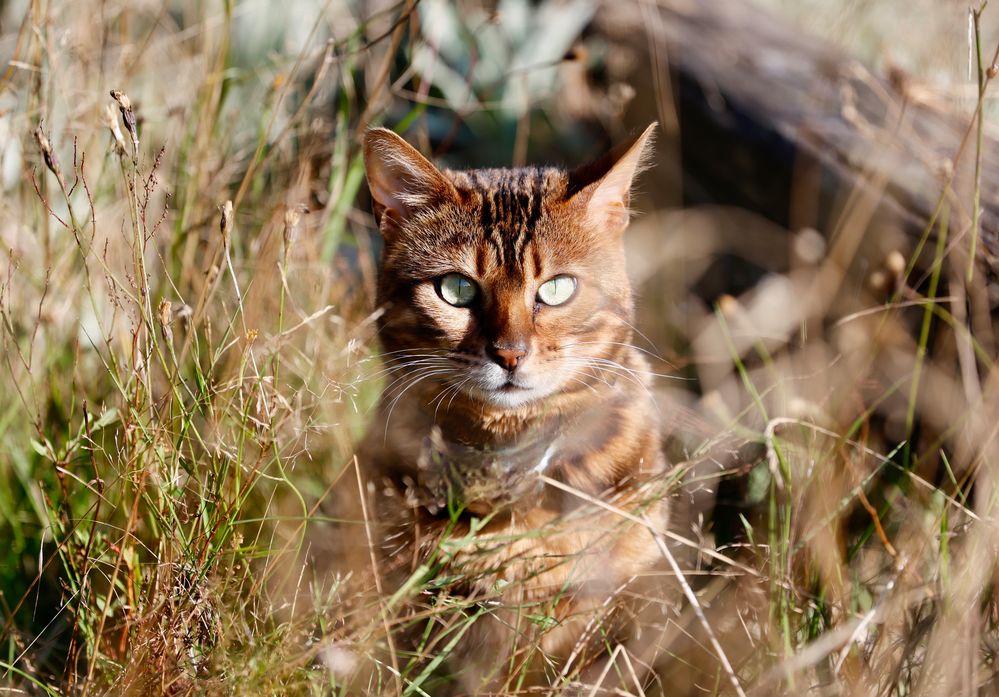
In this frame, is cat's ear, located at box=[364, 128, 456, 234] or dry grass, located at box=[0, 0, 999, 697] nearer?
dry grass, located at box=[0, 0, 999, 697]

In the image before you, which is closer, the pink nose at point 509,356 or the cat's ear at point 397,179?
the pink nose at point 509,356

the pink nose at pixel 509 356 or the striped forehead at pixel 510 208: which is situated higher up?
the striped forehead at pixel 510 208

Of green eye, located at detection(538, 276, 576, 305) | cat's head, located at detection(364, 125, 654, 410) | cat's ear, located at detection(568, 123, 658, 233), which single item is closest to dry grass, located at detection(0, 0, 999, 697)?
cat's head, located at detection(364, 125, 654, 410)

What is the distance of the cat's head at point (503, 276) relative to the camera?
1.63 metres

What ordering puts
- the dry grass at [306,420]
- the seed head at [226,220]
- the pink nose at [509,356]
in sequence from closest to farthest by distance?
the seed head at [226,220], the dry grass at [306,420], the pink nose at [509,356]

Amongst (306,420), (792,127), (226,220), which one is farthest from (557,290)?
(792,127)

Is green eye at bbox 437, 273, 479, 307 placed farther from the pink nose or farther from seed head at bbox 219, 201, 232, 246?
seed head at bbox 219, 201, 232, 246

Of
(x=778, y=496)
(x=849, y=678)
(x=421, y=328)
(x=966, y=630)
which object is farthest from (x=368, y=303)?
(x=966, y=630)

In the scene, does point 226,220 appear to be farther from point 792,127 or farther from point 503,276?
point 792,127

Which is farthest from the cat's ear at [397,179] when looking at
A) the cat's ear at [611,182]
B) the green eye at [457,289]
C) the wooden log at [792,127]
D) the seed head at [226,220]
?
the wooden log at [792,127]

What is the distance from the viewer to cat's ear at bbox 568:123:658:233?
1688 millimetres

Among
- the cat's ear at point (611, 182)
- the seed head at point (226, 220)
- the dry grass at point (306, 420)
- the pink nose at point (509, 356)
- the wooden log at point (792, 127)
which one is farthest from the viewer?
the wooden log at point (792, 127)

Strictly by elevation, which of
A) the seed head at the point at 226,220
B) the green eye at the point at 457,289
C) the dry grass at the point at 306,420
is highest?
the seed head at the point at 226,220

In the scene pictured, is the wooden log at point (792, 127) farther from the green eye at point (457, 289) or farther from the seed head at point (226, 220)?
the seed head at point (226, 220)
